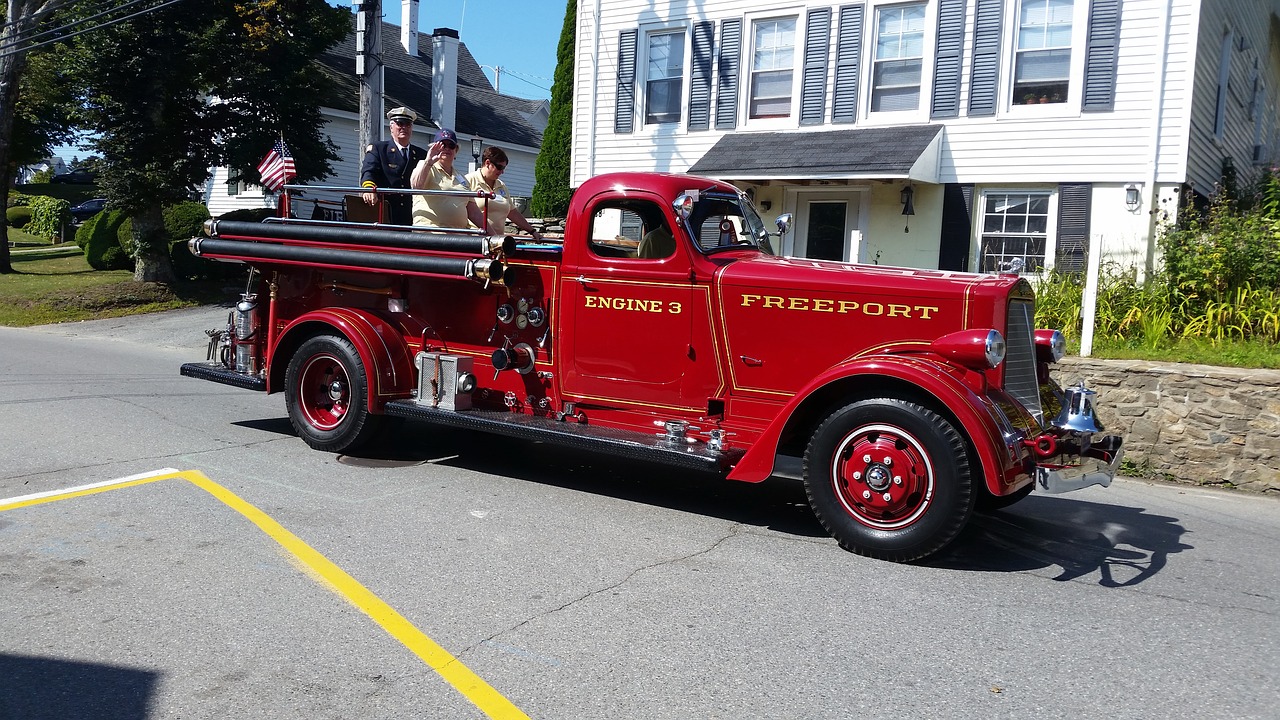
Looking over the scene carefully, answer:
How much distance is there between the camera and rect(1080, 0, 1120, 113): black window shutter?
520 inches

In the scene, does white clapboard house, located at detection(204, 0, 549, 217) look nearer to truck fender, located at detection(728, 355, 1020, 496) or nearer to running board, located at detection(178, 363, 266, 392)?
running board, located at detection(178, 363, 266, 392)

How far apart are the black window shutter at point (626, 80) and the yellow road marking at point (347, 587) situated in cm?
1199

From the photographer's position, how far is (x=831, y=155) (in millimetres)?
14422

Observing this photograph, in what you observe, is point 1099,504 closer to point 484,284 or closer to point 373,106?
point 484,284

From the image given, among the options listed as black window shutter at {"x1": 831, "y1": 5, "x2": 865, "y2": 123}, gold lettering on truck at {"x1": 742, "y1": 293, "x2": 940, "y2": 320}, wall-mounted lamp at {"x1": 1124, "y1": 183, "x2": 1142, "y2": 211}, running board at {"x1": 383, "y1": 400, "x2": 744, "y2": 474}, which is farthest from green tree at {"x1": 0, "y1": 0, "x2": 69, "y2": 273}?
wall-mounted lamp at {"x1": 1124, "y1": 183, "x2": 1142, "y2": 211}

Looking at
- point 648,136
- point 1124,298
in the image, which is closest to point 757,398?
point 1124,298

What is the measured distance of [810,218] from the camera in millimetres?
15867

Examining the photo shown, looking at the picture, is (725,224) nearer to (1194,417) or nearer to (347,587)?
(347,587)

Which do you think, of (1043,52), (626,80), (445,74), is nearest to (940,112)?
(1043,52)

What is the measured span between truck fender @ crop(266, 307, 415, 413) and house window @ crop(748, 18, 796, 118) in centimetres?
1022

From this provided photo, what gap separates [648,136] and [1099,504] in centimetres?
1169

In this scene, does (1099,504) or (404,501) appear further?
(1099,504)

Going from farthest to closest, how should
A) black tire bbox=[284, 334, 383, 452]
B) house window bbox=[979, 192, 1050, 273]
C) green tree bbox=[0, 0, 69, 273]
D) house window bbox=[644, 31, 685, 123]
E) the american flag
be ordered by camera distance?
green tree bbox=[0, 0, 69, 273], house window bbox=[644, 31, 685, 123], house window bbox=[979, 192, 1050, 273], the american flag, black tire bbox=[284, 334, 383, 452]

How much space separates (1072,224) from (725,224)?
29.4 feet
